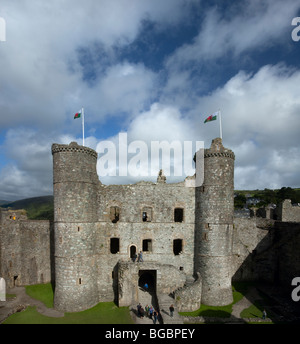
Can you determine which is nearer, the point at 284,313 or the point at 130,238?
the point at 284,313

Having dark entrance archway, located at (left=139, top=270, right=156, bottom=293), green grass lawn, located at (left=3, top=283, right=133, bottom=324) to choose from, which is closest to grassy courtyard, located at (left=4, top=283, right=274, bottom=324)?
green grass lawn, located at (left=3, top=283, right=133, bottom=324)

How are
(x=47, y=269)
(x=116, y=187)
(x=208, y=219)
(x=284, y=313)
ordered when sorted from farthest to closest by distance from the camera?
(x=47, y=269)
(x=116, y=187)
(x=208, y=219)
(x=284, y=313)

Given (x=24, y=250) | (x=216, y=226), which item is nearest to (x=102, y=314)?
(x=24, y=250)

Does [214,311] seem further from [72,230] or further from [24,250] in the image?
[24,250]

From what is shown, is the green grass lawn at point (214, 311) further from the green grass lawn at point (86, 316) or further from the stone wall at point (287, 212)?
the stone wall at point (287, 212)

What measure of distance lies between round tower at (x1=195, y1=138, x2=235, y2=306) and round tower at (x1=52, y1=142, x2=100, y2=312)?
10.7 metres

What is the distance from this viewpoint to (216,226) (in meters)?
20.2

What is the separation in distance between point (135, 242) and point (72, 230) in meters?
6.27

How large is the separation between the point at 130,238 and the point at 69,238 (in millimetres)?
5815

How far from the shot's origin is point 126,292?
64.0 feet

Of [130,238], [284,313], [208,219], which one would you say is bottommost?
[284,313]
